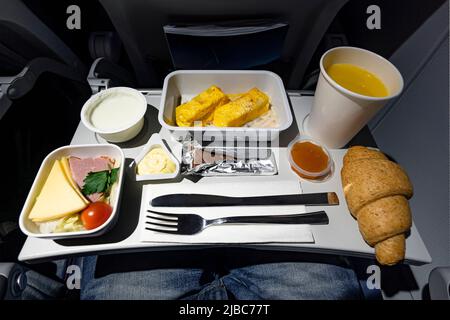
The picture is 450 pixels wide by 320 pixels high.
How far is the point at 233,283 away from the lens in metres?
0.88

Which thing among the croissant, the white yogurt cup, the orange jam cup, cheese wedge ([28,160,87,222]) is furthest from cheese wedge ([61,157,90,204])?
the croissant

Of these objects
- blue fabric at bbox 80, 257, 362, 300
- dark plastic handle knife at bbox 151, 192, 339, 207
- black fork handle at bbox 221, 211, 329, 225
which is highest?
dark plastic handle knife at bbox 151, 192, 339, 207

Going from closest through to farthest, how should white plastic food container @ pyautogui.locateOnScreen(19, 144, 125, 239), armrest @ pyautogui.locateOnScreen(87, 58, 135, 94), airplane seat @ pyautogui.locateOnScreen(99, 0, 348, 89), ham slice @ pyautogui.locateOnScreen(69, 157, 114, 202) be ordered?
white plastic food container @ pyautogui.locateOnScreen(19, 144, 125, 239), ham slice @ pyautogui.locateOnScreen(69, 157, 114, 202), airplane seat @ pyautogui.locateOnScreen(99, 0, 348, 89), armrest @ pyautogui.locateOnScreen(87, 58, 135, 94)

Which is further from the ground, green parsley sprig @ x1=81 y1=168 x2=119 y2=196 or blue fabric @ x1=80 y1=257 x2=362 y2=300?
green parsley sprig @ x1=81 y1=168 x2=119 y2=196

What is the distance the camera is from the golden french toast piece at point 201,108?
751 mm

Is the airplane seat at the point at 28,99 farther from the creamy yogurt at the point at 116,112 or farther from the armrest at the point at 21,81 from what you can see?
the creamy yogurt at the point at 116,112

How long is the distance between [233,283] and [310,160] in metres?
0.46

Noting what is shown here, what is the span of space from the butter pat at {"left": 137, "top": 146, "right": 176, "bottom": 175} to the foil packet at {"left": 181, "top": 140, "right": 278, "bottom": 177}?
37 mm

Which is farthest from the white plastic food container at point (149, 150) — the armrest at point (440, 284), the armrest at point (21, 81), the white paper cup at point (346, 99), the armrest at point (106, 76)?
the armrest at point (440, 284)

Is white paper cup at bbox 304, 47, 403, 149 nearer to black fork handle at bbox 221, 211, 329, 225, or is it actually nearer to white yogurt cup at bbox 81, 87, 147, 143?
black fork handle at bbox 221, 211, 329, 225

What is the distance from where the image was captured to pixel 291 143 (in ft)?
2.61

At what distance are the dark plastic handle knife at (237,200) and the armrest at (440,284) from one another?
263mm

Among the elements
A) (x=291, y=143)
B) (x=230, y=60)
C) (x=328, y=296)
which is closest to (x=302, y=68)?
(x=230, y=60)

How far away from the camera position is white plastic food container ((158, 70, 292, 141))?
2.35 feet
